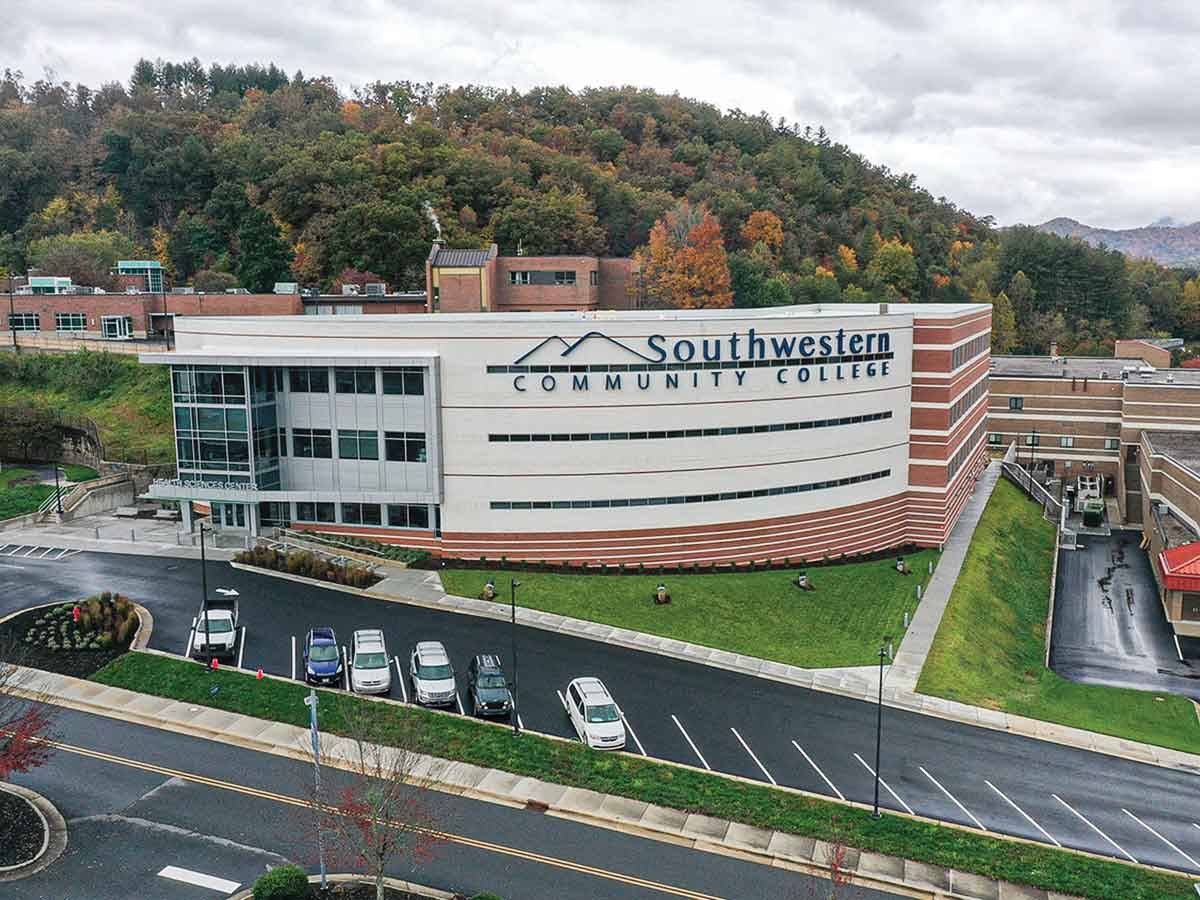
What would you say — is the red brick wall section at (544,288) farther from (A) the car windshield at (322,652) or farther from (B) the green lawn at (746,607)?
(A) the car windshield at (322,652)

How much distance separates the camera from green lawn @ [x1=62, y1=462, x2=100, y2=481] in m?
68.4

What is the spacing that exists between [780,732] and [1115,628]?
32797 millimetres

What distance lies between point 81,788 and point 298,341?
30.8 m

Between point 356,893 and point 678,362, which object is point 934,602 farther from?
point 356,893

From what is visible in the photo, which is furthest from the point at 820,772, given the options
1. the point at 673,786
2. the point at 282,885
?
the point at 282,885

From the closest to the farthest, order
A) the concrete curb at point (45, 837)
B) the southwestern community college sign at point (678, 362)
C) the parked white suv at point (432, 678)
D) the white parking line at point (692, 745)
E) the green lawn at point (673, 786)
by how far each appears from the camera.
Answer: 1. the concrete curb at point (45, 837)
2. the green lawn at point (673, 786)
3. the white parking line at point (692, 745)
4. the parked white suv at point (432, 678)
5. the southwestern community college sign at point (678, 362)

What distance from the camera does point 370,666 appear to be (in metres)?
38.6

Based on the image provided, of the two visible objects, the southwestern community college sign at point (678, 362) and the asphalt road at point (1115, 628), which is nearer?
the asphalt road at point (1115, 628)

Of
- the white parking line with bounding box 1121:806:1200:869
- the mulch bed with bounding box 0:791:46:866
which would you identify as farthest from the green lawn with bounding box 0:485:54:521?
the white parking line with bounding box 1121:806:1200:869

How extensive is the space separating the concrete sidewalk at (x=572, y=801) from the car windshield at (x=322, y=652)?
383cm

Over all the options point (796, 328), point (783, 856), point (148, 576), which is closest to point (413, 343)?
point (148, 576)

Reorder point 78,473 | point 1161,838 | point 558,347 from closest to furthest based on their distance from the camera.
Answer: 1. point 1161,838
2. point 558,347
3. point 78,473

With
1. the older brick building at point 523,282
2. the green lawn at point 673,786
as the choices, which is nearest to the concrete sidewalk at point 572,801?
the green lawn at point 673,786

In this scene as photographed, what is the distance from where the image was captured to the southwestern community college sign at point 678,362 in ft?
180
